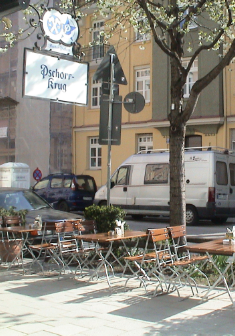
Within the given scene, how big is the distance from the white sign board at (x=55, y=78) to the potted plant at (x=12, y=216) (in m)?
2.68

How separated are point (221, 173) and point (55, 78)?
418 inches

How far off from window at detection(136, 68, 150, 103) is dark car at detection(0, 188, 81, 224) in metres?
14.9

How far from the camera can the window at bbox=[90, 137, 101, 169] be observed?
94.3 ft

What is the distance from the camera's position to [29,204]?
12.1 m

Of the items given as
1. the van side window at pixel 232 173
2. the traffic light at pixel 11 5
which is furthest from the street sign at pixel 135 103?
the van side window at pixel 232 173

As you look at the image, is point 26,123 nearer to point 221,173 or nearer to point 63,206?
point 63,206

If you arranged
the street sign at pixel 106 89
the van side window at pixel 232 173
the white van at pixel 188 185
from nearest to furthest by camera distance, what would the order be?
the street sign at pixel 106 89 < the white van at pixel 188 185 < the van side window at pixel 232 173

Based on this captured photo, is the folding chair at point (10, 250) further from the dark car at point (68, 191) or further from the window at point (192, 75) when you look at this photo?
the window at point (192, 75)

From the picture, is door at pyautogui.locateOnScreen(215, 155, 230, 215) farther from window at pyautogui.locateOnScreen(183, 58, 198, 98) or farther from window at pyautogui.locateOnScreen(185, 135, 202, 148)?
window at pyautogui.locateOnScreen(183, 58, 198, 98)

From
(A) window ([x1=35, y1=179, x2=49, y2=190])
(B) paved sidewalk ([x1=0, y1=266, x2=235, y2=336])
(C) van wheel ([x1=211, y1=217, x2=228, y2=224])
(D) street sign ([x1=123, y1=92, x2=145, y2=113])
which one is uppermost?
(D) street sign ([x1=123, y1=92, x2=145, y2=113])

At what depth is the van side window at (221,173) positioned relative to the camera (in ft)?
57.2

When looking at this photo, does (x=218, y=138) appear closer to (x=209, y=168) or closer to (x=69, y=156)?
(x=209, y=168)

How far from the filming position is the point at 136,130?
86.9 ft

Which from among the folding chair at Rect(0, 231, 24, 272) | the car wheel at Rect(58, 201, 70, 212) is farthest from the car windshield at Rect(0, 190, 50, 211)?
the car wheel at Rect(58, 201, 70, 212)
